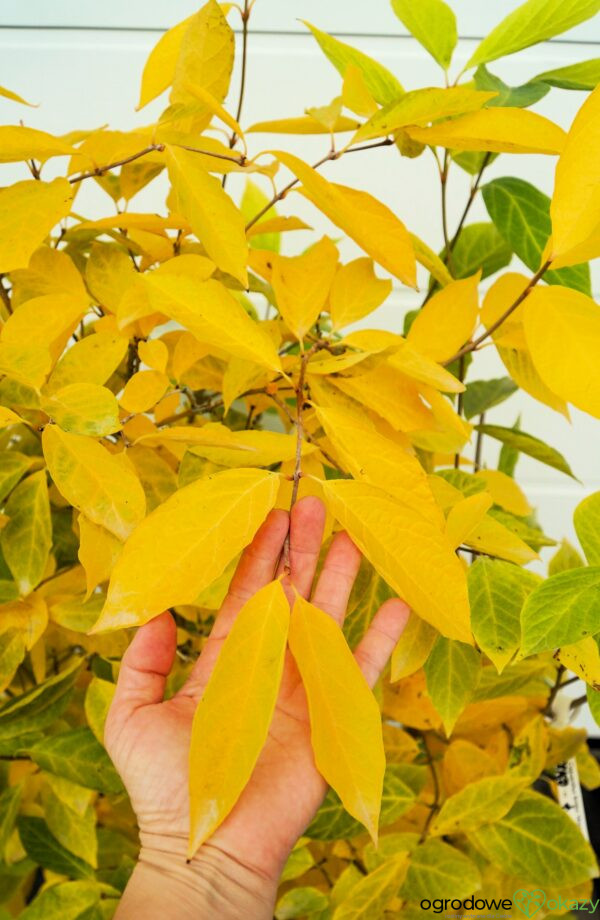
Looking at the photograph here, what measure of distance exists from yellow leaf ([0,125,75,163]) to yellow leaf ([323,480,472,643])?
0.74 ft

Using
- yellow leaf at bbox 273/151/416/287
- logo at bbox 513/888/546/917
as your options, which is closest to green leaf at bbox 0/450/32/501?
yellow leaf at bbox 273/151/416/287

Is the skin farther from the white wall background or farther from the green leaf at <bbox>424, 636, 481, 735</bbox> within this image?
the white wall background

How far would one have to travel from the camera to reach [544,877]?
55 cm

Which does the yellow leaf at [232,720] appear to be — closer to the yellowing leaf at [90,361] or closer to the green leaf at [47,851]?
the yellowing leaf at [90,361]

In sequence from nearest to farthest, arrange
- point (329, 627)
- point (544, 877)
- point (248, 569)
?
point (329, 627) < point (248, 569) < point (544, 877)

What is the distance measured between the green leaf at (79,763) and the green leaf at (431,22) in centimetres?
50

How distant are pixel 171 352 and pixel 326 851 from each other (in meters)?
0.49

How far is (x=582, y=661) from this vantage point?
1.17 ft

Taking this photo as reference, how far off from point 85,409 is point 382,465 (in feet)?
0.46

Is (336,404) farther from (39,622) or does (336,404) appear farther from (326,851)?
(326,851)

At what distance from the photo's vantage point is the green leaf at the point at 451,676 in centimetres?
44

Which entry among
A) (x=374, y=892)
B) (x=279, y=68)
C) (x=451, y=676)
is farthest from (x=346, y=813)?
(x=279, y=68)

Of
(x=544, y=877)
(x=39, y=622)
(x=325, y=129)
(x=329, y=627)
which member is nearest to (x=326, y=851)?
(x=544, y=877)

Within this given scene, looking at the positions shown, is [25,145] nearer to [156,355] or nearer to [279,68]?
[156,355]
